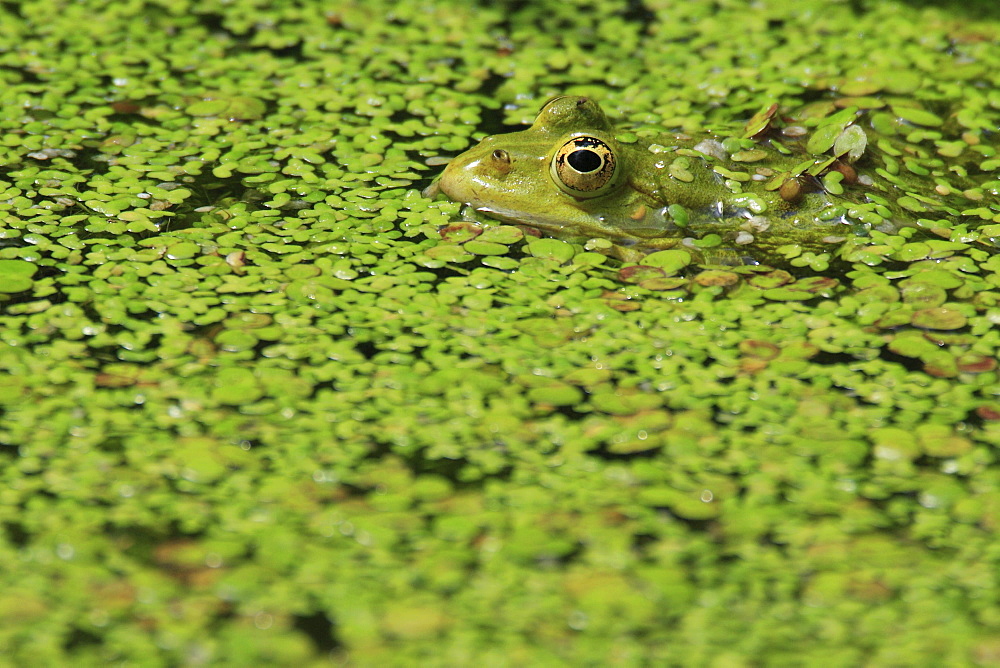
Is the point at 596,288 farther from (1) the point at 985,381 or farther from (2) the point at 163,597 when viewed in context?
(2) the point at 163,597

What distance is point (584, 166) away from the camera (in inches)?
108

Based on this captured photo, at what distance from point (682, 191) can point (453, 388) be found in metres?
0.94

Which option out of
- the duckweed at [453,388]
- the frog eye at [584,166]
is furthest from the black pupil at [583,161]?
the duckweed at [453,388]

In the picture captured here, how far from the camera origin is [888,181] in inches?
117

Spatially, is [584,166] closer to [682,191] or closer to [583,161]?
[583,161]

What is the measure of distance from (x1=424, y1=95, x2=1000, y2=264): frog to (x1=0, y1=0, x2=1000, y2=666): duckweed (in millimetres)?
37

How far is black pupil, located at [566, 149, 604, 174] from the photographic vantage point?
273cm

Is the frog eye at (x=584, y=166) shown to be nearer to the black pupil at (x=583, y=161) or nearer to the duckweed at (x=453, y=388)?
the black pupil at (x=583, y=161)

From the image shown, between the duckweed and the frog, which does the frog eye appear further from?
the duckweed

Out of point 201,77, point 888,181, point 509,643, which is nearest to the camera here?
point 509,643

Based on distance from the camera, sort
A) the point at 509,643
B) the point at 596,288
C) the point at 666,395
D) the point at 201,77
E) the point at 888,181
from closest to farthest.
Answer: the point at 509,643, the point at 666,395, the point at 596,288, the point at 888,181, the point at 201,77

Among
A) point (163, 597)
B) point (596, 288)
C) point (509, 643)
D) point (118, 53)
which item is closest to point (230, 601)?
point (163, 597)

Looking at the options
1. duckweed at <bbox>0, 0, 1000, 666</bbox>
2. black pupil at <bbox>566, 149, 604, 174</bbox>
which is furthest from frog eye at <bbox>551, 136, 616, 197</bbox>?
duckweed at <bbox>0, 0, 1000, 666</bbox>

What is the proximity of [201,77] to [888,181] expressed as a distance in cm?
220
